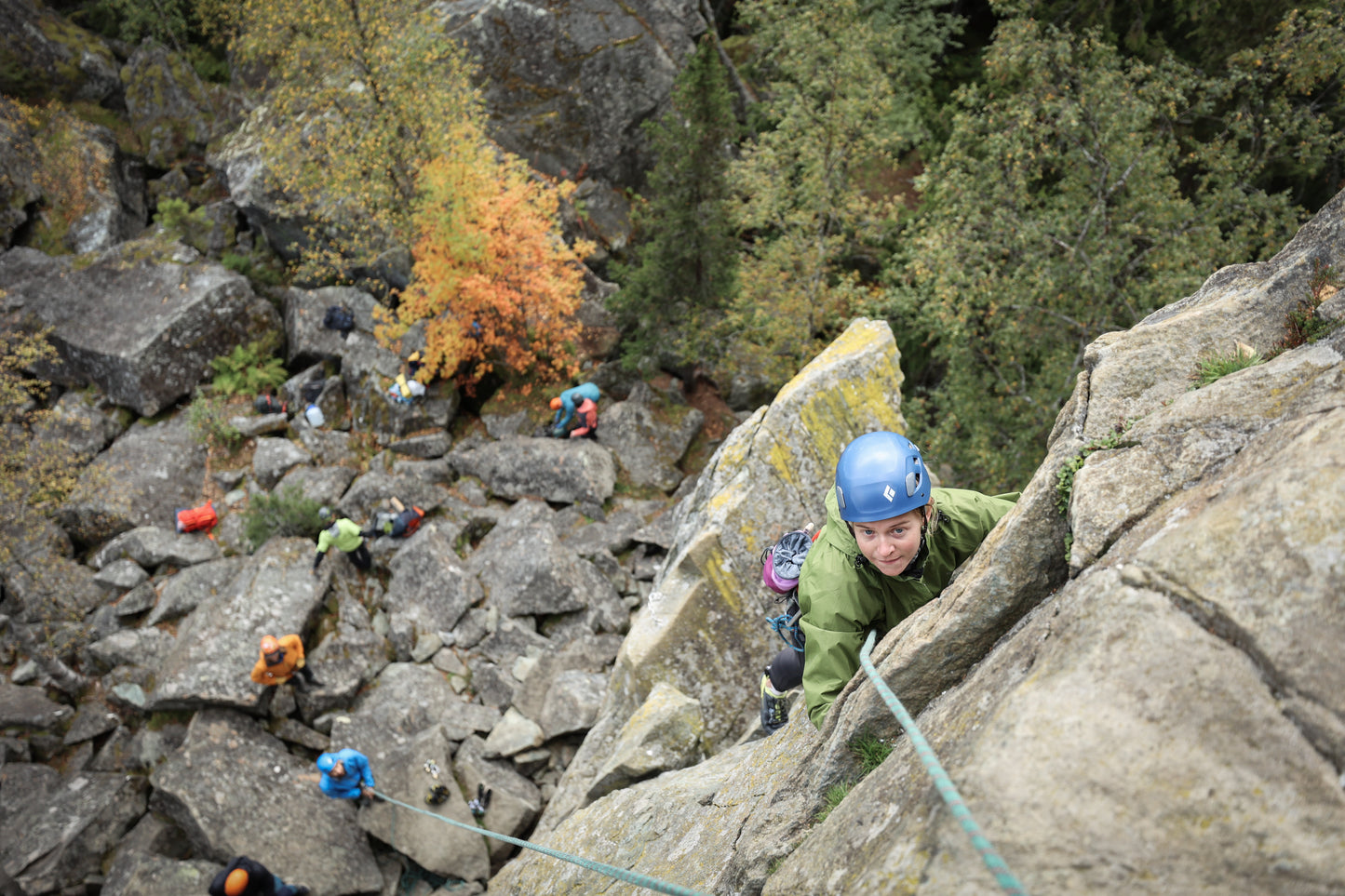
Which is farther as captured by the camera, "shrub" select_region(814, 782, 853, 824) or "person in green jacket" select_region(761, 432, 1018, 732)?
"person in green jacket" select_region(761, 432, 1018, 732)

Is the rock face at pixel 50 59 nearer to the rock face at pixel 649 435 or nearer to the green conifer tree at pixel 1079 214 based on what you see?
the rock face at pixel 649 435

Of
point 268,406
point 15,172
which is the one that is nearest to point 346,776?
point 268,406

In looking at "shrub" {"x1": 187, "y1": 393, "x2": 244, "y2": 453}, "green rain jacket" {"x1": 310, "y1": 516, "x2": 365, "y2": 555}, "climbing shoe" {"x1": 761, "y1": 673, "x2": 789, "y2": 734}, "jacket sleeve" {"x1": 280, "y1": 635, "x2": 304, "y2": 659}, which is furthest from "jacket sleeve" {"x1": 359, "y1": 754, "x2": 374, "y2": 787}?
"shrub" {"x1": 187, "y1": 393, "x2": 244, "y2": 453}

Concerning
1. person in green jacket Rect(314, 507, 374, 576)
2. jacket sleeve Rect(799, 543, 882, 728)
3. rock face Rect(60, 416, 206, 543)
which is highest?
rock face Rect(60, 416, 206, 543)

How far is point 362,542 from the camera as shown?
580 inches

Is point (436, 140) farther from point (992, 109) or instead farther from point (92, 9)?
point (92, 9)

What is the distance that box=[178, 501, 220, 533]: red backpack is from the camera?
16594 mm

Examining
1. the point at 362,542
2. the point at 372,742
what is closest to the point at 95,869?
Result: the point at 372,742

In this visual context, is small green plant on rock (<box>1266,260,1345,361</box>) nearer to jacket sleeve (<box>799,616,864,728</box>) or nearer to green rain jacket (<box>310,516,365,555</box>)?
jacket sleeve (<box>799,616,864,728</box>)

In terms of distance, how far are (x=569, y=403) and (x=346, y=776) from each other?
936cm

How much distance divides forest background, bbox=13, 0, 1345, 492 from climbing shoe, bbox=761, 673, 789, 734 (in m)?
8.33

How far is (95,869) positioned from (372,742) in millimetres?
4745

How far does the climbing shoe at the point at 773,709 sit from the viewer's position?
6004 mm

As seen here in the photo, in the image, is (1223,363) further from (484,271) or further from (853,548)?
(484,271)
